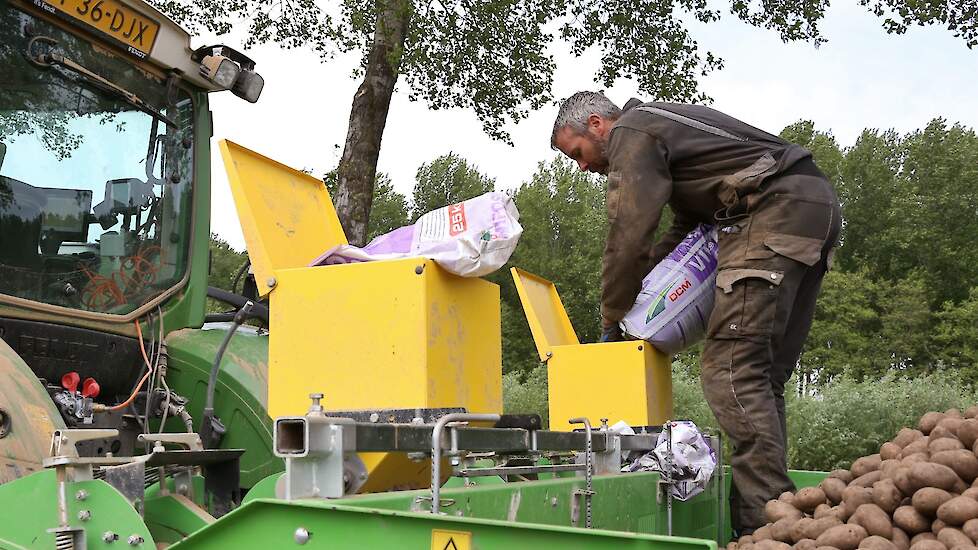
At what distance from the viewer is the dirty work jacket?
3.23 metres

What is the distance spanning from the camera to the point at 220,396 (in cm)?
373

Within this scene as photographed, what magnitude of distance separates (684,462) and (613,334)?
2.62 feet

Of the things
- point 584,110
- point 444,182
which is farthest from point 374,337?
point 444,182

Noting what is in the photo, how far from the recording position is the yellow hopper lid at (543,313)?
503 centimetres

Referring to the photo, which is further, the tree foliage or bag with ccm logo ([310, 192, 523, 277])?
the tree foliage

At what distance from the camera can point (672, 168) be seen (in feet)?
11.0

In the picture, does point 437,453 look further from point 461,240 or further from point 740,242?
point 740,242

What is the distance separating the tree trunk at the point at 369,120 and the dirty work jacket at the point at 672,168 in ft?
20.4

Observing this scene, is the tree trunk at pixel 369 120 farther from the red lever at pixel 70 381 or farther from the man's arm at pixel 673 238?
the red lever at pixel 70 381

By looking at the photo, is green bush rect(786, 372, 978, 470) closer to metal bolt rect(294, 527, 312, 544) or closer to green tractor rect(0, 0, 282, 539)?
green tractor rect(0, 0, 282, 539)

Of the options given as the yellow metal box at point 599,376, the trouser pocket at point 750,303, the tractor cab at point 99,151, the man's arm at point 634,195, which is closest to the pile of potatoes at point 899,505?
the trouser pocket at point 750,303

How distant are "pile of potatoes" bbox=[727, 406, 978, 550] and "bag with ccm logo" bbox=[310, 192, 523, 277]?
102cm

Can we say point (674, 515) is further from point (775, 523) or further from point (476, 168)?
point (476, 168)

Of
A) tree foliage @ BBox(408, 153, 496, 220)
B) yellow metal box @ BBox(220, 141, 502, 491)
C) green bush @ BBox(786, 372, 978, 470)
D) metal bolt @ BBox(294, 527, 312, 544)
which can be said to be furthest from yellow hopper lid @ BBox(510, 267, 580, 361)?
tree foliage @ BBox(408, 153, 496, 220)
